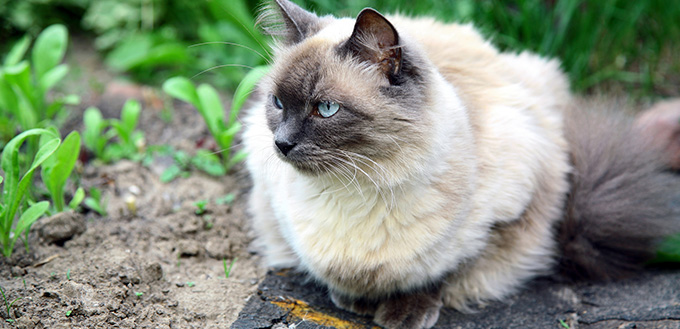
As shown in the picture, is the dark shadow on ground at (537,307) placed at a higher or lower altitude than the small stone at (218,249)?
higher

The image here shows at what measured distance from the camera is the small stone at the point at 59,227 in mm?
2254

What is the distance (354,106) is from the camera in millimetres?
1808

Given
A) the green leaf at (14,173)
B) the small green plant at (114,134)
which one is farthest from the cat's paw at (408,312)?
the small green plant at (114,134)

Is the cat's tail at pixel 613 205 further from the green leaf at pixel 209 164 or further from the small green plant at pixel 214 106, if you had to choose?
the green leaf at pixel 209 164

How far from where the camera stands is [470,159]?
2051 millimetres

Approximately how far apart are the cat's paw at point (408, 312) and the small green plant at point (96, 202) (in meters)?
1.37

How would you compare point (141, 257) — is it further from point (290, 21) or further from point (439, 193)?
point (439, 193)

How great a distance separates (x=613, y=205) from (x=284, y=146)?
57.7 inches

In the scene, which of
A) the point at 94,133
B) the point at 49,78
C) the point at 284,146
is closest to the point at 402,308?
the point at 284,146

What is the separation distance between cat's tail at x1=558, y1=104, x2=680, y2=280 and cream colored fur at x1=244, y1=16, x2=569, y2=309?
8 cm

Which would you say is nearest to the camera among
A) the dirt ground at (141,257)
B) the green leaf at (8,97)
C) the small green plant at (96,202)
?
the dirt ground at (141,257)

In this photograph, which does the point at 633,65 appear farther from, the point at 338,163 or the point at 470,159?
the point at 338,163

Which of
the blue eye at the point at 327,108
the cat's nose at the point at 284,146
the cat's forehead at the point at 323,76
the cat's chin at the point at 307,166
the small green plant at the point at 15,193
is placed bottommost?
the small green plant at the point at 15,193

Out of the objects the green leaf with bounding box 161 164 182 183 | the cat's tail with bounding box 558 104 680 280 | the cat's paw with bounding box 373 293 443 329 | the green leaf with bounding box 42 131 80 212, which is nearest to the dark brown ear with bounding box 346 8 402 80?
the cat's paw with bounding box 373 293 443 329
